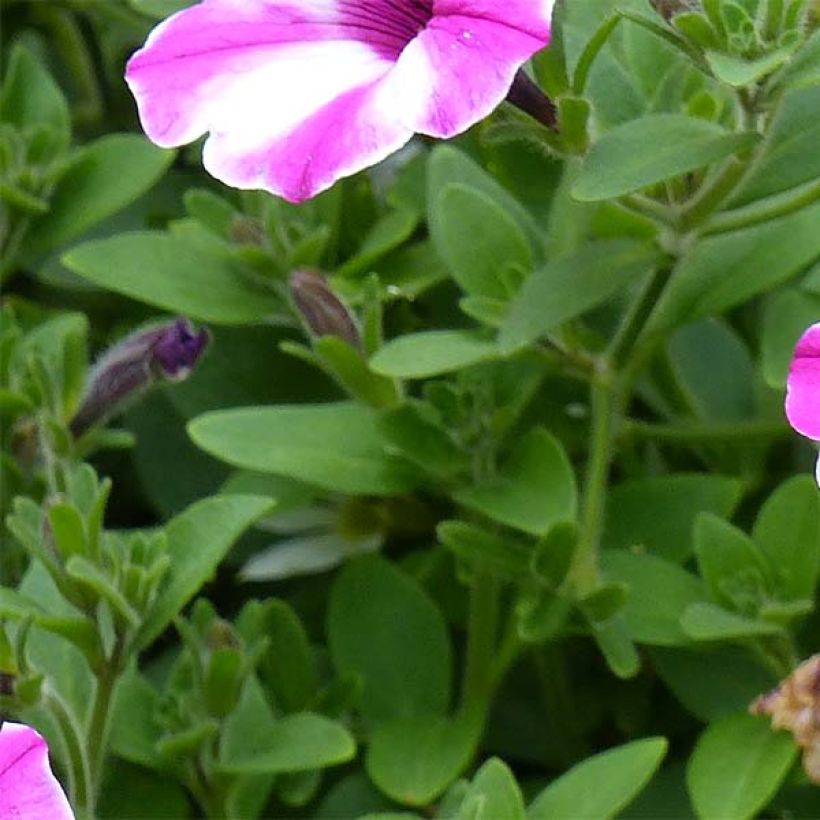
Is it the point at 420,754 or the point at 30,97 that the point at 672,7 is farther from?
the point at 30,97

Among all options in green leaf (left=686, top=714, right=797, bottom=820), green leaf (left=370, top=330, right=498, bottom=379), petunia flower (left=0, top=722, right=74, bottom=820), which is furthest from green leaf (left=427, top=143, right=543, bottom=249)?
petunia flower (left=0, top=722, right=74, bottom=820)

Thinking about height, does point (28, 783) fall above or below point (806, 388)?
below

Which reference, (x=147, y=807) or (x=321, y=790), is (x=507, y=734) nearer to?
(x=321, y=790)

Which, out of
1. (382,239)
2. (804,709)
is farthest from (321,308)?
(804,709)

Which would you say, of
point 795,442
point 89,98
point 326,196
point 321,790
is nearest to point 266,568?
point 321,790

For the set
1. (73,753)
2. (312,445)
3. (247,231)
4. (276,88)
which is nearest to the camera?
(276,88)

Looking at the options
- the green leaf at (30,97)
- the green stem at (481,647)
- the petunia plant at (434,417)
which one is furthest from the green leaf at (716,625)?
the green leaf at (30,97)

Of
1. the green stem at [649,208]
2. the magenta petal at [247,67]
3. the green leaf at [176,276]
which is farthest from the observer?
the green leaf at [176,276]

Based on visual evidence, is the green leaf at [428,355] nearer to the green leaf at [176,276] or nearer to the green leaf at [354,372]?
the green leaf at [354,372]
